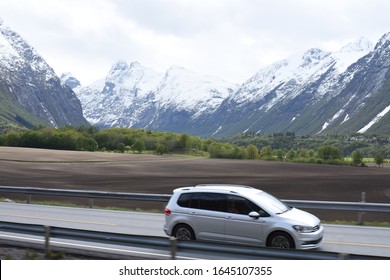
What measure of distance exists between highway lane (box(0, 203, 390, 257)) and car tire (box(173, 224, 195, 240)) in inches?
114

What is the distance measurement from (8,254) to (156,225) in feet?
24.3

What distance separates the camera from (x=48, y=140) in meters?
143

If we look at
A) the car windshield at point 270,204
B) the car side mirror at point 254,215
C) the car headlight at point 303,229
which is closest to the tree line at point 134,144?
the car windshield at point 270,204

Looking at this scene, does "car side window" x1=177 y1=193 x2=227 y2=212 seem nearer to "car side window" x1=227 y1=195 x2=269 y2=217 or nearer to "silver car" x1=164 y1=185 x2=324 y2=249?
"silver car" x1=164 y1=185 x2=324 y2=249

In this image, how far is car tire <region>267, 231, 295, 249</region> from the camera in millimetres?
12961

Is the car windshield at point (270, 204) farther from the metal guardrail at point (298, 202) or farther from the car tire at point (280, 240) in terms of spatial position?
the metal guardrail at point (298, 202)

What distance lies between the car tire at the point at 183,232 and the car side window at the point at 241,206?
1.26 meters

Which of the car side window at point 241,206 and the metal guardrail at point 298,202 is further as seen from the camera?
the metal guardrail at point 298,202

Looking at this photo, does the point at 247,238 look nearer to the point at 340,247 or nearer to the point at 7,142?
the point at 340,247

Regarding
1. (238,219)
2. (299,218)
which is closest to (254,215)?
(238,219)

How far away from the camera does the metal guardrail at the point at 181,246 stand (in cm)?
1020

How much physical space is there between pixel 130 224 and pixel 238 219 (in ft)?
25.2
